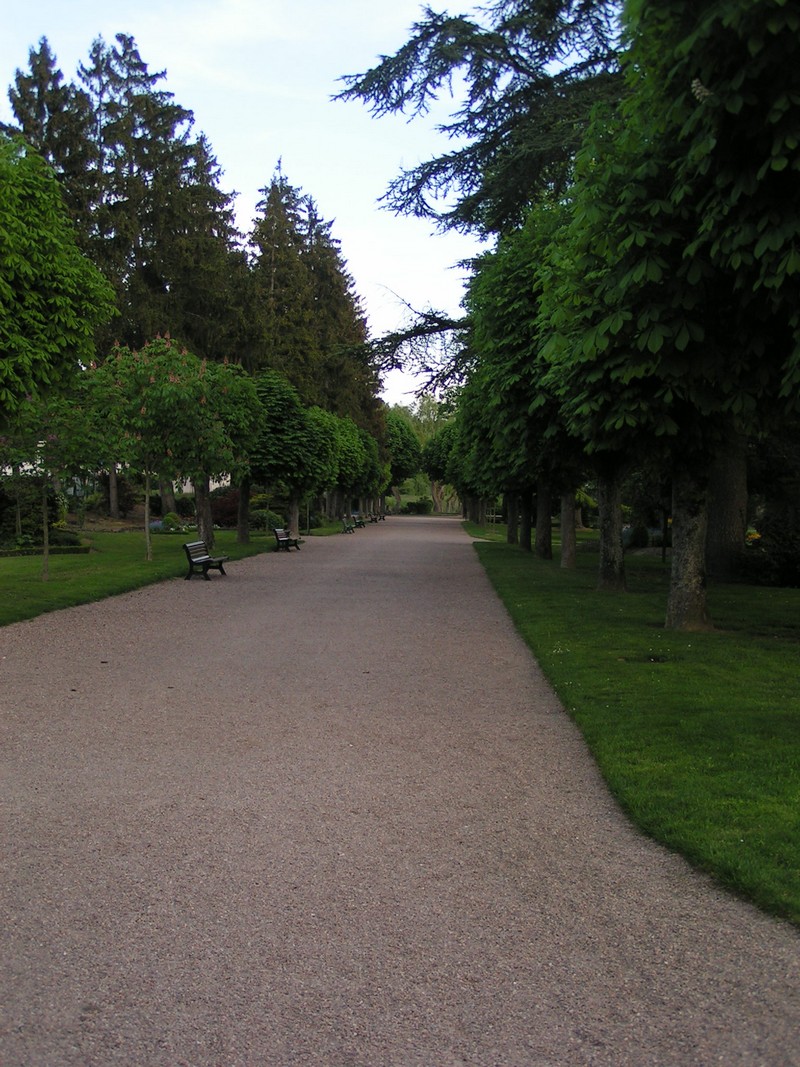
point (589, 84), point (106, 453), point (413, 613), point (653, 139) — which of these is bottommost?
point (413, 613)

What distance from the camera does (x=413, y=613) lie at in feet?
49.3

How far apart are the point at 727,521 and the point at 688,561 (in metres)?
9.60

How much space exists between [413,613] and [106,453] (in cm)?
747

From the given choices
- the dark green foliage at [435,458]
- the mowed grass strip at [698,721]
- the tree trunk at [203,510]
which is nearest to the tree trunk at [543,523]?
the tree trunk at [203,510]

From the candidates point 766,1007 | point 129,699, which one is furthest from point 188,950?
point 129,699

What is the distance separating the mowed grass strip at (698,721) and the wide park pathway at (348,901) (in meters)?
0.17

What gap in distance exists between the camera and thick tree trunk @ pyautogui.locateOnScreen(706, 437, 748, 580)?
20828 mm

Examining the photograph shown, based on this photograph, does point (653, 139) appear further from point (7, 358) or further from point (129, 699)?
point (7, 358)

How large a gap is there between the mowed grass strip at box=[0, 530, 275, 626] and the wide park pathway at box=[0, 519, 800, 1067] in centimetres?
691

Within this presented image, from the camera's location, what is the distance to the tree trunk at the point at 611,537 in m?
17.6

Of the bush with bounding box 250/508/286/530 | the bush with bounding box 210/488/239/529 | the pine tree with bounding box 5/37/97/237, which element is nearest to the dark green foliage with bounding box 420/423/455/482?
the bush with bounding box 210/488/239/529

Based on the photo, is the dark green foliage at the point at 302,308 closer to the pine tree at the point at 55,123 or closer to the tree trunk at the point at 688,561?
the pine tree at the point at 55,123

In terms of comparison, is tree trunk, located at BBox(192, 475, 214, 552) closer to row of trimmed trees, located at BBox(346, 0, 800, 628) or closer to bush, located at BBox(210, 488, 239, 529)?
row of trimmed trees, located at BBox(346, 0, 800, 628)

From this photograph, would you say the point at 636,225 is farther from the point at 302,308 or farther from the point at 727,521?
the point at 302,308
